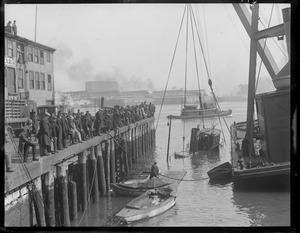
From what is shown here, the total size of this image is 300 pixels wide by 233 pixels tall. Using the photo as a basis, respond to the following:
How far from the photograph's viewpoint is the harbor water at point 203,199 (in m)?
3.95

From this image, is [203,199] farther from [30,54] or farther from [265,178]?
[30,54]

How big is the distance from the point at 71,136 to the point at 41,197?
97 centimetres

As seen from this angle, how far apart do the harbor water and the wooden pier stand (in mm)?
236

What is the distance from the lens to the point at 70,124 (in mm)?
4758

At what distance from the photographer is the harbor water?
3.95 meters

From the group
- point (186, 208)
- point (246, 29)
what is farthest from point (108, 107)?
point (246, 29)

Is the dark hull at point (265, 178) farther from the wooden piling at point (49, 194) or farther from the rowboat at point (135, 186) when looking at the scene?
the wooden piling at point (49, 194)

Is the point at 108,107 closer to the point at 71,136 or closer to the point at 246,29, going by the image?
the point at 71,136

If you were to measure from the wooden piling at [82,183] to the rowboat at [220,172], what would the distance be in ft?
5.67

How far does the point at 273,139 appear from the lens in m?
4.46

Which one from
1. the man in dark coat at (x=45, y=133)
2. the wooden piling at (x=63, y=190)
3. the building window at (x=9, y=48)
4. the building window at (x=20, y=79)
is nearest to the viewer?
the building window at (x=9, y=48)

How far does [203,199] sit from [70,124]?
2.05 metres

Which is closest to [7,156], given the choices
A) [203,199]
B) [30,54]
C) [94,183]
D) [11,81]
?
[11,81]

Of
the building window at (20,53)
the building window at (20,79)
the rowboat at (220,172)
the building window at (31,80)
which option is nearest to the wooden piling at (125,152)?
the rowboat at (220,172)
